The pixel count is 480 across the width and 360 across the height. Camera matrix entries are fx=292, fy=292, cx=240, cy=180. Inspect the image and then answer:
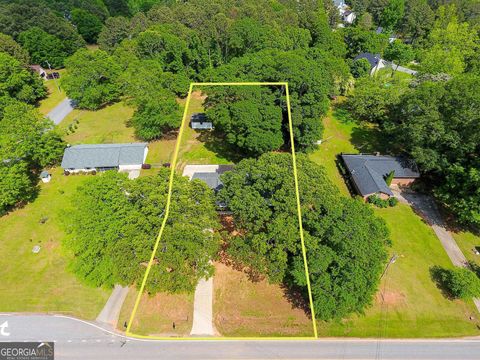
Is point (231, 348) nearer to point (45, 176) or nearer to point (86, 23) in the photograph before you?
point (45, 176)

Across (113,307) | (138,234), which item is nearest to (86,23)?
(138,234)

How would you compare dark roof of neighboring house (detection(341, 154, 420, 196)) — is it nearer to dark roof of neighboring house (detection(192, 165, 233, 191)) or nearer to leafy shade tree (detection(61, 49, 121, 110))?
dark roof of neighboring house (detection(192, 165, 233, 191))

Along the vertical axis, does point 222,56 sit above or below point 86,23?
above

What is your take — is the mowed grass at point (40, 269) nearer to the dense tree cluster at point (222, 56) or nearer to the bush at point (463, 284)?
the dense tree cluster at point (222, 56)

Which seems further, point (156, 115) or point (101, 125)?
point (101, 125)

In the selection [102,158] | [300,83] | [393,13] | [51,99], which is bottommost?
[51,99]

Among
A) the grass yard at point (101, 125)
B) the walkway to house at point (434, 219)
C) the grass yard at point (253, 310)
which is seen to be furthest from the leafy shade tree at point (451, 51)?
the grass yard at point (101, 125)

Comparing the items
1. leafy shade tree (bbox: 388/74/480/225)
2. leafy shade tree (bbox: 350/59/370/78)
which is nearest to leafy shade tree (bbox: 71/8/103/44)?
leafy shade tree (bbox: 350/59/370/78)
